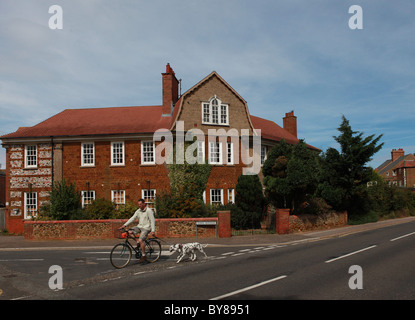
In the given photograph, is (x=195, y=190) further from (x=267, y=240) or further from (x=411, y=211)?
(x=411, y=211)

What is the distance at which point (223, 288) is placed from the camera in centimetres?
819

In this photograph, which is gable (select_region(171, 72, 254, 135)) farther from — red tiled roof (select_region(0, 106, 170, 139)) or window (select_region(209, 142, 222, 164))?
red tiled roof (select_region(0, 106, 170, 139))

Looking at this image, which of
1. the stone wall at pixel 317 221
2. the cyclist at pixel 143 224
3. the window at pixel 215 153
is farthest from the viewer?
the window at pixel 215 153

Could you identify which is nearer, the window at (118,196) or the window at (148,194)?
the window at (148,194)

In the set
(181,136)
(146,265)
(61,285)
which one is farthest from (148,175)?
(61,285)

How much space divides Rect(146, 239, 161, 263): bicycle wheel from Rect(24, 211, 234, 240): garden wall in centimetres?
762

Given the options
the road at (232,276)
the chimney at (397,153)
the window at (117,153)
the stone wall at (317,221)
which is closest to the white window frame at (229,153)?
the stone wall at (317,221)

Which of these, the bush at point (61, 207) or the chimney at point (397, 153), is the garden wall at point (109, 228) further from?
the chimney at point (397, 153)

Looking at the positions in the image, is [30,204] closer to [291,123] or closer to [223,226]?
[223,226]

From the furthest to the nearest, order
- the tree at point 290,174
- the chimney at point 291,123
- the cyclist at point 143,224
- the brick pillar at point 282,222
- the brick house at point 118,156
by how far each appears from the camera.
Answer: the chimney at point 291,123 → the brick house at point 118,156 → the tree at point 290,174 → the brick pillar at point 282,222 → the cyclist at point 143,224

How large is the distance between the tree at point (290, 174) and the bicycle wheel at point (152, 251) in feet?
40.3

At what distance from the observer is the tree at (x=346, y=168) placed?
2744cm

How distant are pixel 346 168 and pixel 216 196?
10537 mm

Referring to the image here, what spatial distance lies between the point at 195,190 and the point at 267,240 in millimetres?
8061
